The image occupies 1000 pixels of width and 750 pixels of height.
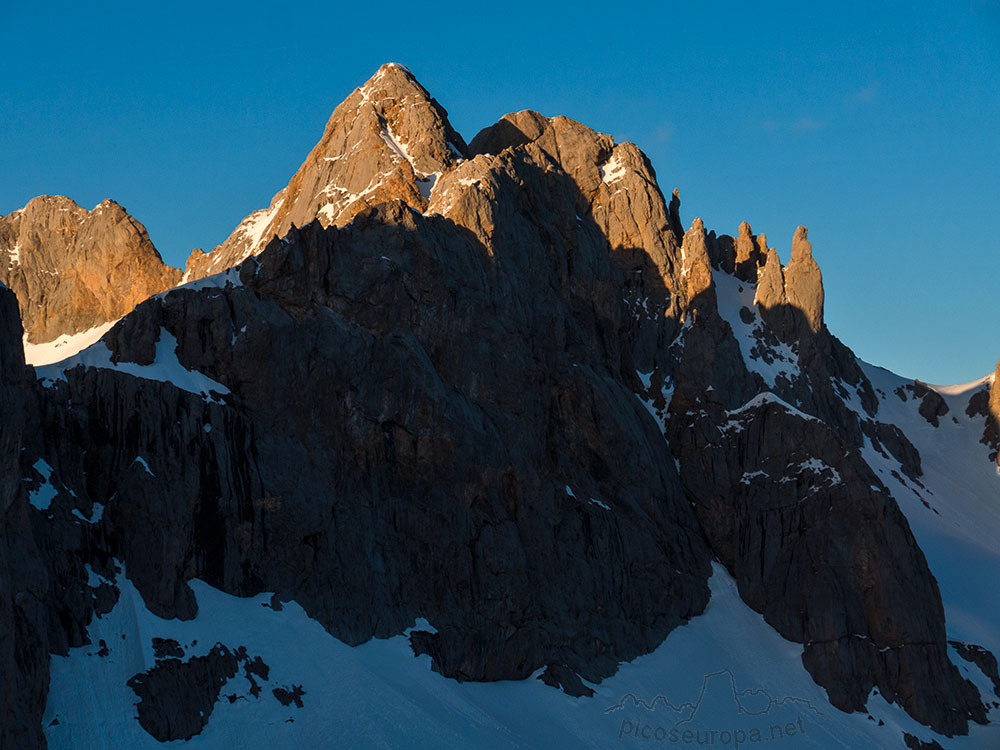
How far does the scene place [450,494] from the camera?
3329 inches

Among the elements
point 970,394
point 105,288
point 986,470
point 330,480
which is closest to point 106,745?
point 330,480

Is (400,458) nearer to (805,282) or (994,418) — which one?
(805,282)

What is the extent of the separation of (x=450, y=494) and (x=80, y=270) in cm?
5720

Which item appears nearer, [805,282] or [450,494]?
[450,494]

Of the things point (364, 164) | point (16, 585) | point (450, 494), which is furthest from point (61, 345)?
point (16, 585)

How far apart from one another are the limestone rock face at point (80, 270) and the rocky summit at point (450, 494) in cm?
42

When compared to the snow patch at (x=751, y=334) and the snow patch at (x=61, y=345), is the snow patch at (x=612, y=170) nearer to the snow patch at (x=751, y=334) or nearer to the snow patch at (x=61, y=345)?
the snow patch at (x=751, y=334)

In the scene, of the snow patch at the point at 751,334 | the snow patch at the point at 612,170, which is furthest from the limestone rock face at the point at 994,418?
the snow patch at the point at 612,170

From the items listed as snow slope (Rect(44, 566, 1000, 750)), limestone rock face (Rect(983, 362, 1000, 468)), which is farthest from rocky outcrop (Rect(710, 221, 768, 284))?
snow slope (Rect(44, 566, 1000, 750))

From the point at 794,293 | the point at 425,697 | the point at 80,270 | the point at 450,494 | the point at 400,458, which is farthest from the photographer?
the point at 794,293

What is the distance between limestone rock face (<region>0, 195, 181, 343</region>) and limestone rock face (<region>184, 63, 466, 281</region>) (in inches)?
220

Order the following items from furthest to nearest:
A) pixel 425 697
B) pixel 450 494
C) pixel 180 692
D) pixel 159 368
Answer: pixel 450 494 → pixel 159 368 → pixel 425 697 → pixel 180 692

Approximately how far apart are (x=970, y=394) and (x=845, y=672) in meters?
72.6

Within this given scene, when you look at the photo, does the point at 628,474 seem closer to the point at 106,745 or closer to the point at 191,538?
the point at 191,538
